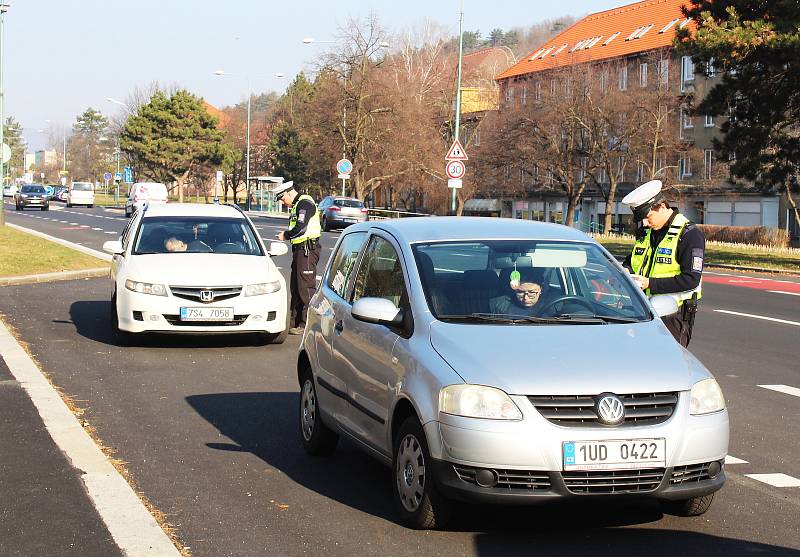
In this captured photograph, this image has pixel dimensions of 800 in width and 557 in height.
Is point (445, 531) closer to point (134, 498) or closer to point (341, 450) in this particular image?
point (134, 498)

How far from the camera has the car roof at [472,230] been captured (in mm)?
7031

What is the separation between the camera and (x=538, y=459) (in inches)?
219

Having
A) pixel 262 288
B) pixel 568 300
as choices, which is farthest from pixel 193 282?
pixel 568 300

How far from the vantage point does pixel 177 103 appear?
105 metres

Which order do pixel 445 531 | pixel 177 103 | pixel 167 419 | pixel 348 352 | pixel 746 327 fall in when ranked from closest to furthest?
pixel 445 531, pixel 348 352, pixel 167 419, pixel 746 327, pixel 177 103

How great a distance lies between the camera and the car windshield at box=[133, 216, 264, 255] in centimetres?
1427

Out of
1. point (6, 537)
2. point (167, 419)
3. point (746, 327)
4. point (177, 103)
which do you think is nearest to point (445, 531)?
point (6, 537)

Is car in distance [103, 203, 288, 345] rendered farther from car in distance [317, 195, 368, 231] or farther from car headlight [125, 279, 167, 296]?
car in distance [317, 195, 368, 231]

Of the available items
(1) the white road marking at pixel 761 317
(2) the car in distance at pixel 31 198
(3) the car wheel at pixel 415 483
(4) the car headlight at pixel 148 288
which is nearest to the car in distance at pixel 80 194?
(2) the car in distance at pixel 31 198

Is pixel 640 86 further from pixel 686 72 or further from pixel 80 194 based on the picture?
pixel 80 194

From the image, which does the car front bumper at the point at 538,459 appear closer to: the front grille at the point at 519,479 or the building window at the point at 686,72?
the front grille at the point at 519,479

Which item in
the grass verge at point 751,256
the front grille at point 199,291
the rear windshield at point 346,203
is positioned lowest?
the grass verge at point 751,256

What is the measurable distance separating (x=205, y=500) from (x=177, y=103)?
10134 centimetres

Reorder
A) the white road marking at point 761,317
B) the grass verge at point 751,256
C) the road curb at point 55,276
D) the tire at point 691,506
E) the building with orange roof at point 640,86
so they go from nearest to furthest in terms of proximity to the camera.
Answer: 1. the tire at point 691,506
2. the white road marking at point 761,317
3. the road curb at point 55,276
4. the grass verge at point 751,256
5. the building with orange roof at point 640,86
